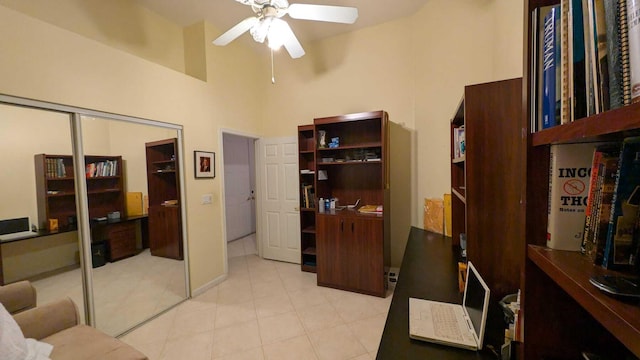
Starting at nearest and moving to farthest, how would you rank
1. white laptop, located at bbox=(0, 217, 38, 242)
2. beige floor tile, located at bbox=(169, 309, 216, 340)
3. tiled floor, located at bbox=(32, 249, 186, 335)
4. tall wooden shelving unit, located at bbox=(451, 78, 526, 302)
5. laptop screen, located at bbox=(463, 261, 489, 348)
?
laptop screen, located at bbox=(463, 261, 489, 348) < tall wooden shelving unit, located at bbox=(451, 78, 526, 302) < white laptop, located at bbox=(0, 217, 38, 242) < tiled floor, located at bbox=(32, 249, 186, 335) < beige floor tile, located at bbox=(169, 309, 216, 340)

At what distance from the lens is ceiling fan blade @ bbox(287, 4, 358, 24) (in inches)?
68.7

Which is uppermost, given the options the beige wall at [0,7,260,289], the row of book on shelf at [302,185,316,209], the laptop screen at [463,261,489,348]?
the beige wall at [0,7,260,289]

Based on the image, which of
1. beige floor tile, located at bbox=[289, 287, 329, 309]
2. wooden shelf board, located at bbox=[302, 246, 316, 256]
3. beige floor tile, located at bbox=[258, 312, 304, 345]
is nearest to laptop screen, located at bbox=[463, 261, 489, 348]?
beige floor tile, located at bbox=[258, 312, 304, 345]

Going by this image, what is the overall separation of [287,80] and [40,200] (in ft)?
10.2

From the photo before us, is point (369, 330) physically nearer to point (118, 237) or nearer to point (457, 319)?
point (457, 319)

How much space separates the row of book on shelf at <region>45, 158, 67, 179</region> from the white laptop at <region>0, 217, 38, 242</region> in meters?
0.35

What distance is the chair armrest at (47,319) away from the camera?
4.65 ft

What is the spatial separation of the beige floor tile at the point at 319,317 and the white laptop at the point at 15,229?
2314 mm

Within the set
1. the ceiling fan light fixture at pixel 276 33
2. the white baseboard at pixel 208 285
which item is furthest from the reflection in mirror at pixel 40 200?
the ceiling fan light fixture at pixel 276 33

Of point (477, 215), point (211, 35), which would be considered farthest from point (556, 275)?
point (211, 35)

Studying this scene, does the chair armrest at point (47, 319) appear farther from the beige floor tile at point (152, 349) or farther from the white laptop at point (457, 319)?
the white laptop at point (457, 319)

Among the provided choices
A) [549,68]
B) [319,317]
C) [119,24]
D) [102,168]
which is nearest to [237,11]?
[119,24]

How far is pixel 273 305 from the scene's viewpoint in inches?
104

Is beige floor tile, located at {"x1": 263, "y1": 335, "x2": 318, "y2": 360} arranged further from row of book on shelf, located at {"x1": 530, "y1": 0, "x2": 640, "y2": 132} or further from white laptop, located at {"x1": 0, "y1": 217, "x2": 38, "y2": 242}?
row of book on shelf, located at {"x1": 530, "y1": 0, "x2": 640, "y2": 132}
